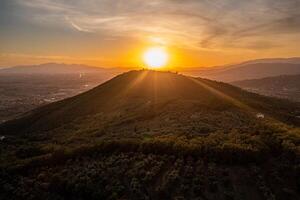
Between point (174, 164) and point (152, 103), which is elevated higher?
point (174, 164)

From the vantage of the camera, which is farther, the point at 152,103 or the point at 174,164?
the point at 152,103

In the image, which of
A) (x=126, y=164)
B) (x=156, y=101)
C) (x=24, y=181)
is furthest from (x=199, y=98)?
(x=24, y=181)

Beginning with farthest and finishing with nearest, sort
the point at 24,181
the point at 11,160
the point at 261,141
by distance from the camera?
the point at 11,160
the point at 261,141
the point at 24,181

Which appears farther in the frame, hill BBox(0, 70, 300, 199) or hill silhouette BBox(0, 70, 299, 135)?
hill silhouette BBox(0, 70, 299, 135)

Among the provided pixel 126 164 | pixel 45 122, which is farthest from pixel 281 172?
pixel 45 122

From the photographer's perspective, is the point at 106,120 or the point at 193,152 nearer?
the point at 193,152

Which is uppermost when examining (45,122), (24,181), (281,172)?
(281,172)

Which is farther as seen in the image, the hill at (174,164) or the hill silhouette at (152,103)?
the hill silhouette at (152,103)

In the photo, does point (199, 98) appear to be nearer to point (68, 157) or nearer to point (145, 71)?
point (68, 157)

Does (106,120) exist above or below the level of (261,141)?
below

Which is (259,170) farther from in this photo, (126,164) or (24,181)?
(24,181)

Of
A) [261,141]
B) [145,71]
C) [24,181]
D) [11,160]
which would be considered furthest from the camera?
[145,71]
